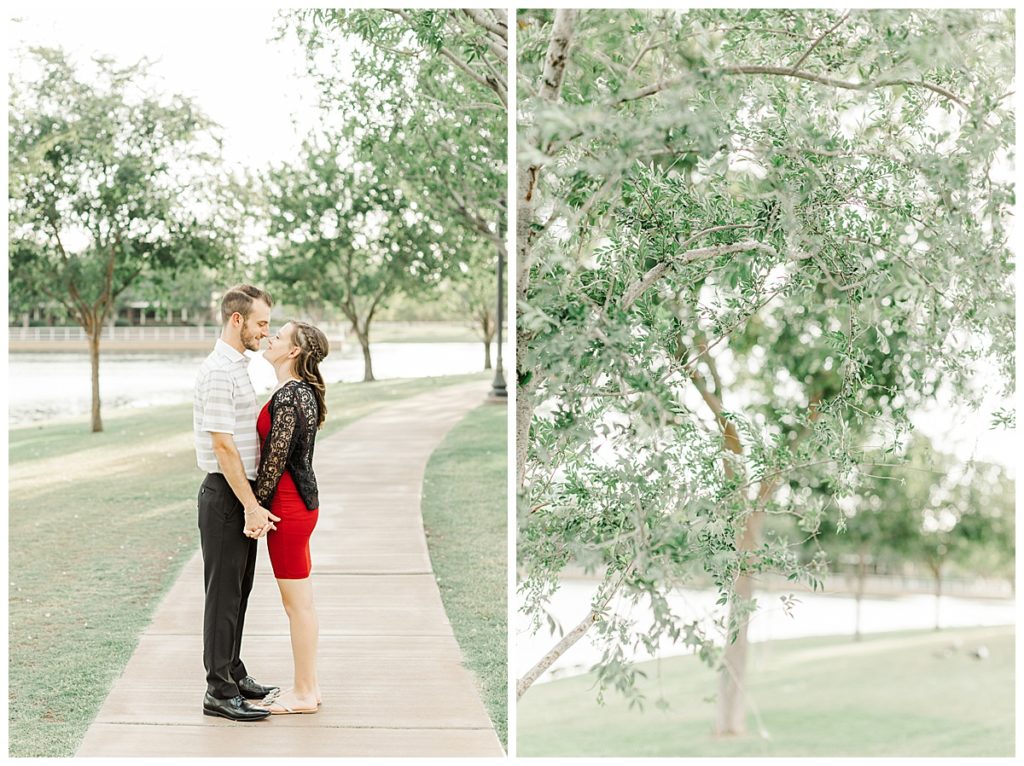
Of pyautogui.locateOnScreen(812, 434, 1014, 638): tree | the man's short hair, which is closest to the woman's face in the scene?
the man's short hair

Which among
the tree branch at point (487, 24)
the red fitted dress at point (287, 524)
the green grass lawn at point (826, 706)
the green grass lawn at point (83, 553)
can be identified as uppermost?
the tree branch at point (487, 24)

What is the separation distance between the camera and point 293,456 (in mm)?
2459

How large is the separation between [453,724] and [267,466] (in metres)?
0.85

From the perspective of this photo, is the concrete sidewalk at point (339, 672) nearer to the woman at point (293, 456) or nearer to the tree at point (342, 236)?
the woman at point (293, 456)

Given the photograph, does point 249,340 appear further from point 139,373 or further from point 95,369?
point 139,373

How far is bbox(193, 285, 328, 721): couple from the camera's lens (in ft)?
7.88

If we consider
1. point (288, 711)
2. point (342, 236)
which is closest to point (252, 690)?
point (288, 711)

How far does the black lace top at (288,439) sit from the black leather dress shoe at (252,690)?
0.58 metres

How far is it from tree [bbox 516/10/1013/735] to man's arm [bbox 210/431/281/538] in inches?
24.9

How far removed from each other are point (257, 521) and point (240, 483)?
11 centimetres

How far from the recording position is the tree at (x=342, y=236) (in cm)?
1124

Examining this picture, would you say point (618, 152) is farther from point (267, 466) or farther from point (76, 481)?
point (76, 481)

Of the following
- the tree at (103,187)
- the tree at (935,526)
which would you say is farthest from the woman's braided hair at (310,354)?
the tree at (103,187)

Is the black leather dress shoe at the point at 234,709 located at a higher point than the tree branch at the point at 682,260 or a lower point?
lower
